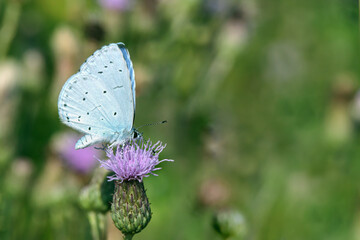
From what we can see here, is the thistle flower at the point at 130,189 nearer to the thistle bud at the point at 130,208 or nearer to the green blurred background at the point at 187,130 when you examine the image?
the thistle bud at the point at 130,208

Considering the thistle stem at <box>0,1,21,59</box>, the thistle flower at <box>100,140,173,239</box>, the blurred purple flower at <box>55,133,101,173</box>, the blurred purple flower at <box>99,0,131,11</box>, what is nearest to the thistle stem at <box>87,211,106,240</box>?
the thistle flower at <box>100,140,173,239</box>

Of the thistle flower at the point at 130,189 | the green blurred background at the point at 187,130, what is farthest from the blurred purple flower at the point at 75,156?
the thistle flower at the point at 130,189

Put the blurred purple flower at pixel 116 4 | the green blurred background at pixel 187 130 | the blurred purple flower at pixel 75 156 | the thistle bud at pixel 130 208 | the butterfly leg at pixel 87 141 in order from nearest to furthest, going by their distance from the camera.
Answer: the thistle bud at pixel 130 208 < the butterfly leg at pixel 87 141 < the blurred purple flower at pixel 75 156 < the green blurred background at pixel 187 130 < the blurred purple flower at pixel 116 4

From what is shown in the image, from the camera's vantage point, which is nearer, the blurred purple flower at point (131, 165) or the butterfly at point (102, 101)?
the blurred purple flower at point (131, 165)

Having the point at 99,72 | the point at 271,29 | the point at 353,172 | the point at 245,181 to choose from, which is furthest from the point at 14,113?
the point at 271,29

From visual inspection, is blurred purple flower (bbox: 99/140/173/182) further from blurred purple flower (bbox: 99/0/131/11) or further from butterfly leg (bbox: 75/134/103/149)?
blurred purple flower (bbox: 99/0/131/11)

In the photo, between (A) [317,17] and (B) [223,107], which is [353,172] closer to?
(B) [223,107]

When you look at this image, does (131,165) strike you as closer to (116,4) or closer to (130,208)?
(130,208)

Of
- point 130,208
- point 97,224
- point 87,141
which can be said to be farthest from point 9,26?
point 130,208
